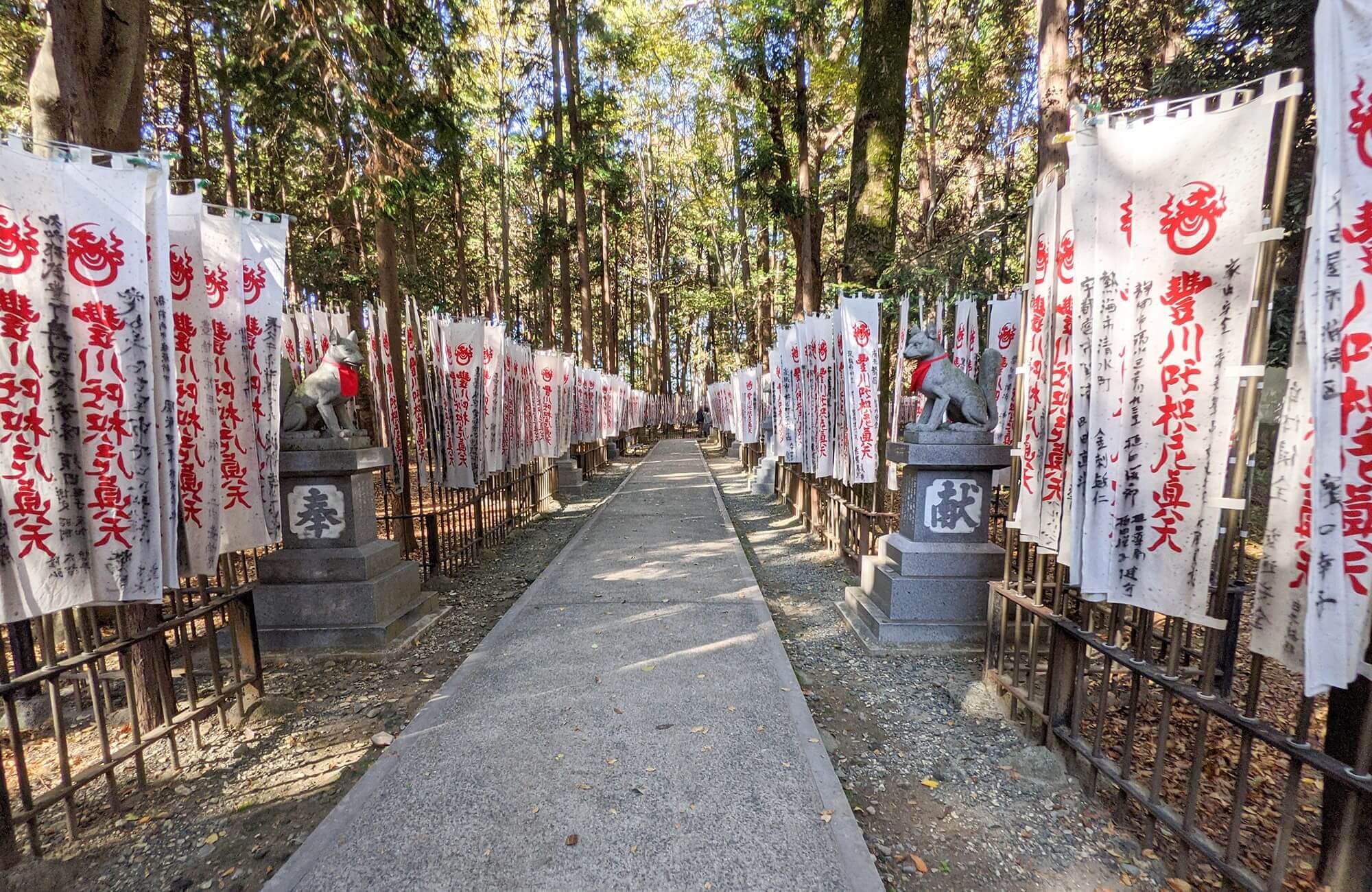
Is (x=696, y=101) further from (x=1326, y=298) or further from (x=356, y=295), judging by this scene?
(x=1326, y=298)

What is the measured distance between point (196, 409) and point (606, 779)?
127 inches

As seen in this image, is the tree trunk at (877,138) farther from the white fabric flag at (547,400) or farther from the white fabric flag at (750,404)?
the white fabric flag at (750,404)

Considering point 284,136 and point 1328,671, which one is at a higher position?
point 284,136

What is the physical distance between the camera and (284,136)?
7621 millimetres

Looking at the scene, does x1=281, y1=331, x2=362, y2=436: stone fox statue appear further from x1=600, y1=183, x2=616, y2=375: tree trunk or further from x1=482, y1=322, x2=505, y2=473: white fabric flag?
x1=600, y1=183, x2=616, y2=375: tree trunk

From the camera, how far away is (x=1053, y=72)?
5.32 metres

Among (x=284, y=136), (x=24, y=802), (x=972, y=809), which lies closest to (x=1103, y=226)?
(x=972, y=809)

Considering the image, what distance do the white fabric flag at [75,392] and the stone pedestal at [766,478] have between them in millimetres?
10812

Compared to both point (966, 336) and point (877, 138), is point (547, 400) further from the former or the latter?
point (966, 336)

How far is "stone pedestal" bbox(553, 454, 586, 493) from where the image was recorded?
1386 cm

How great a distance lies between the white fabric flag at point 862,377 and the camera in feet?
19.3

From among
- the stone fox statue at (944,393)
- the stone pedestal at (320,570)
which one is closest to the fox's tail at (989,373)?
the stone fox statue at (944,393)

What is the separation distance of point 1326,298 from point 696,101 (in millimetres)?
20168

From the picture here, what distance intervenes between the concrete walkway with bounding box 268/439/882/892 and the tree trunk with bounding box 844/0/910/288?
4969mm
